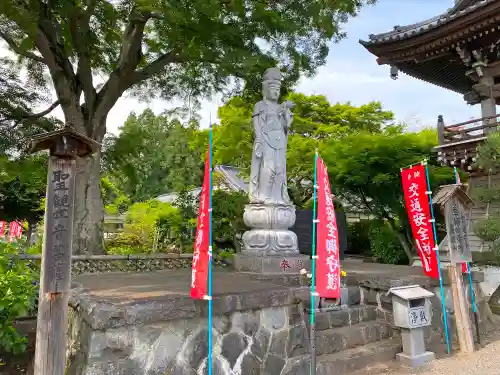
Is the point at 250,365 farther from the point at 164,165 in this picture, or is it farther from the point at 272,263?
the point at 164,165

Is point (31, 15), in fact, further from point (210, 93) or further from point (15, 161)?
point (210, 93)

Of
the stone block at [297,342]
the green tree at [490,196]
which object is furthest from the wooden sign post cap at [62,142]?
the green tree at [490,196]

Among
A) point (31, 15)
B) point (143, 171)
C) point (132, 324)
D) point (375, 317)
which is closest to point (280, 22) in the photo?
point (31, 15)

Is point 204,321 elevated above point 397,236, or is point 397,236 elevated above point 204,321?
point 397,236

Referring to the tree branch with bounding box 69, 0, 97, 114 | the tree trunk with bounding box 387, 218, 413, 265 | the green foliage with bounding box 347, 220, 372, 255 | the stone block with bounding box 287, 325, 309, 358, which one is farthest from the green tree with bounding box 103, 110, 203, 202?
the stone block with bounding box 287, 325, 309, 358

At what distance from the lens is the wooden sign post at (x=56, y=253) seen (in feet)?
10.2

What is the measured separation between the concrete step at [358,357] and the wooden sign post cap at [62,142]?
139 inches

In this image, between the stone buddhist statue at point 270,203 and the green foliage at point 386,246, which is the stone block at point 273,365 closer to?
the stone buddhist statue at point 270,203

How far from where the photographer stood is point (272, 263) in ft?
19.8

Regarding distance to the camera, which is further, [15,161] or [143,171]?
[143,171]

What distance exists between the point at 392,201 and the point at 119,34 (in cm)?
973

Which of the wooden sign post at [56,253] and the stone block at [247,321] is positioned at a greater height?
the wooden sign post at [56,253]

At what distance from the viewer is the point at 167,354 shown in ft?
12.1

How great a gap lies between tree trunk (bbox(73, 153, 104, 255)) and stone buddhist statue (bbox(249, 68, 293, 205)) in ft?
11.8
